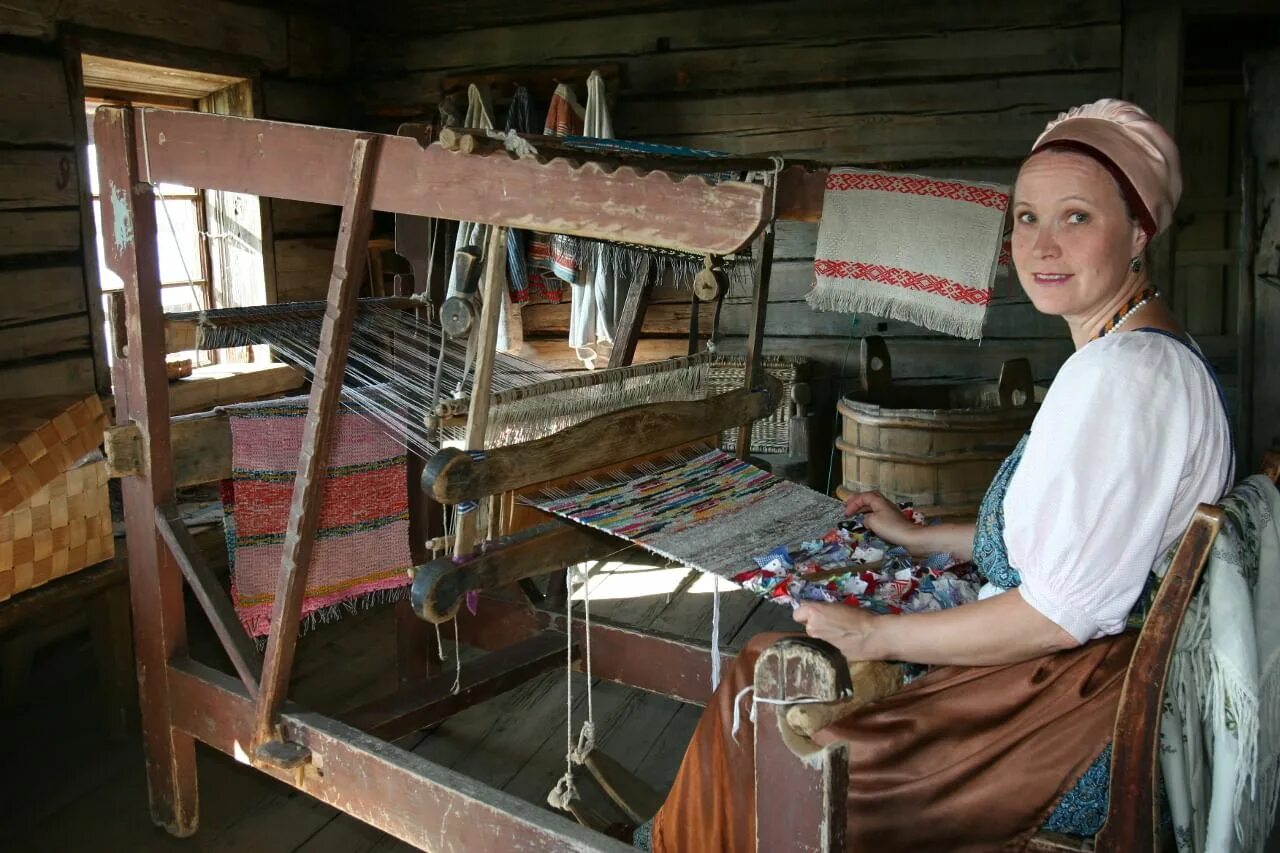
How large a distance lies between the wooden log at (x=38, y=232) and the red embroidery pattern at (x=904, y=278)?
2.78m

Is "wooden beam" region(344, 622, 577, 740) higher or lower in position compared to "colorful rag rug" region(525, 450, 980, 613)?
lower

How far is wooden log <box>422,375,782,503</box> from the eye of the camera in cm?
191

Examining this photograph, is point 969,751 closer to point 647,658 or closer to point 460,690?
point 647,658

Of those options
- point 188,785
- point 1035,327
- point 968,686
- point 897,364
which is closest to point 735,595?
point 897,364

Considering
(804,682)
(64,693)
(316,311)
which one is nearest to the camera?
(804,682)

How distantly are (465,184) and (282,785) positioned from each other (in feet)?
5.66

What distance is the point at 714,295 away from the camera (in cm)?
250

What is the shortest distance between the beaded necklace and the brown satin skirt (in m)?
0.42

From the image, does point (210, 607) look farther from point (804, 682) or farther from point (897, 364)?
point (897, 364)

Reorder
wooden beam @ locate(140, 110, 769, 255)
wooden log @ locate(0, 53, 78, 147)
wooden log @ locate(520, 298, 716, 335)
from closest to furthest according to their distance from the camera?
wooden beam @ locate(140, 110, 769, 255), wooden log @ locate(0, 53, 78, 147), wooden log @ locate(520, 298, 716, 335)

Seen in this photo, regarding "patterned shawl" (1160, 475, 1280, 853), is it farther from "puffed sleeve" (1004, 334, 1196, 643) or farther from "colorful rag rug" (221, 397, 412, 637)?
"colorful rag rug" (221, 397, 412, 637)

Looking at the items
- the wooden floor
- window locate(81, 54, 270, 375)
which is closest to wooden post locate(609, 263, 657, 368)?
the wooden floor

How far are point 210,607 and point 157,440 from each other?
40 cm

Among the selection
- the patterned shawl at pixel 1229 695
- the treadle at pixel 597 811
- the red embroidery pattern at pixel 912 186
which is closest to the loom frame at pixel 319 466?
the treadle at pixel 597 811
